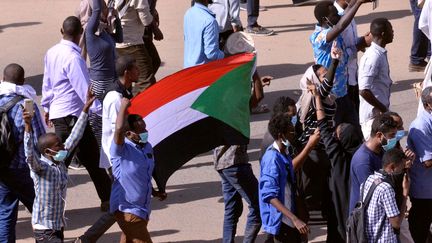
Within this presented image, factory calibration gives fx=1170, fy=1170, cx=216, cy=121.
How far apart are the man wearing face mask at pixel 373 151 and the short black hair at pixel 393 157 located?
0.99ft

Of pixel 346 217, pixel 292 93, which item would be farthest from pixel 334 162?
pixel 292 93

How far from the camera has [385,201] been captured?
27.8 feet

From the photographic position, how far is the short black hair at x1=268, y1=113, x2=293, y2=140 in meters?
8.79

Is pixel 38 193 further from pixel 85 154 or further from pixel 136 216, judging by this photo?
pixel 85 154

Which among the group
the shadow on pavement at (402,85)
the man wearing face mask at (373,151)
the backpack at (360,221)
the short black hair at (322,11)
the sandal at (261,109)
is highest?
the short black hair at (322,11)

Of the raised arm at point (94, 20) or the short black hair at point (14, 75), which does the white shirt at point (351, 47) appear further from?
the short black hair at point (14, 75)

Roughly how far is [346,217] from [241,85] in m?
1.40

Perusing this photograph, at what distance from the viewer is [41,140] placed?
8.96m


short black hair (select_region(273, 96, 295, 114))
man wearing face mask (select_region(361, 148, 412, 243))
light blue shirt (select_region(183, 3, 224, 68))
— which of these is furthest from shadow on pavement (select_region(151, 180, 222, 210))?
man wearing face mask (select_region(361, 148, 412, 243))

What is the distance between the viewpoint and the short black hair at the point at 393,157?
28.0 ft

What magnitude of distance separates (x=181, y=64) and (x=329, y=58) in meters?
4.92

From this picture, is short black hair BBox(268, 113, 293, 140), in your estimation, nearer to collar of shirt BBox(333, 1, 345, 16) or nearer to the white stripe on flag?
the white stripe on flag

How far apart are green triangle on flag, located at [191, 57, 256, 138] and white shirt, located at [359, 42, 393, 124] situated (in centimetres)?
165

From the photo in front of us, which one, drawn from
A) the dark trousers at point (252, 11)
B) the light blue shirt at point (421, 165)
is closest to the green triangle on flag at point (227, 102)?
the light blue shirt at point (421, 165)
